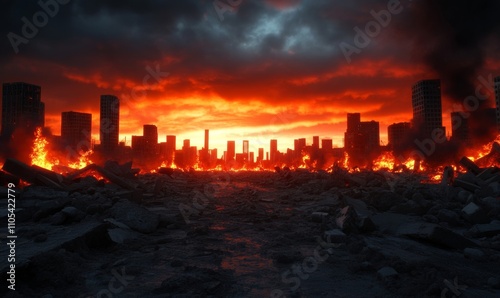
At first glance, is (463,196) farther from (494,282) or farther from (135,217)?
(135,217)

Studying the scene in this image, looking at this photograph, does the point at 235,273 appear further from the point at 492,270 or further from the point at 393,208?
the point at 393,208

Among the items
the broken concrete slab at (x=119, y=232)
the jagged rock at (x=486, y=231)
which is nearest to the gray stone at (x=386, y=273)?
the jagged rock at (x=486, y=231)

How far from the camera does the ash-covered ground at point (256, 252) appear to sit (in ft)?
15.6

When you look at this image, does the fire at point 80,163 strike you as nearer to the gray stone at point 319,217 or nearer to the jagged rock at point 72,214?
the jagged rock at point 72,214

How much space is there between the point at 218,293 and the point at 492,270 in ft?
17.5

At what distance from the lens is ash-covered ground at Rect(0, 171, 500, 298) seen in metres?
4.76

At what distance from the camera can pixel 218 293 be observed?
15.0 ft

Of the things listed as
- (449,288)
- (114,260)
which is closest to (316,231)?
(449,288)

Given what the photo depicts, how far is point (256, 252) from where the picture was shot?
22.7ft

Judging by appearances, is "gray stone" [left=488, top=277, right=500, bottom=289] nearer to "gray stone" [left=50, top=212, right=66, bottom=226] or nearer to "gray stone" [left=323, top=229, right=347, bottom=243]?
"gray stone" [left=323, top=229, right=347, bottom=243]

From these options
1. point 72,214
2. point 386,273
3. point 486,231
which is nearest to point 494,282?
point 386,273

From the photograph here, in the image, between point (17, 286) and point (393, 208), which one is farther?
point (393, 208)

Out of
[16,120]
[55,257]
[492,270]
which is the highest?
[16,120]

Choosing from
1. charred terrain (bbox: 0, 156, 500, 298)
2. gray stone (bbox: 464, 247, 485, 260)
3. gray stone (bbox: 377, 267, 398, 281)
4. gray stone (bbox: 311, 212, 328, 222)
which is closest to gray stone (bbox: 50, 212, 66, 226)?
charred terrain (bbox: 0, 156, 500, 298)
